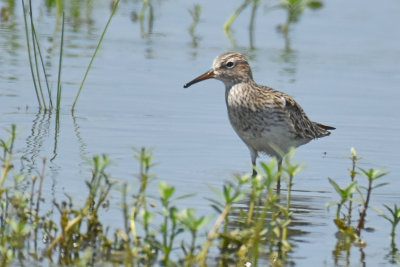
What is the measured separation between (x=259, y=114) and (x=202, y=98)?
2.60m

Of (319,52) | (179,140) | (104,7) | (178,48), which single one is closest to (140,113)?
(179,140)

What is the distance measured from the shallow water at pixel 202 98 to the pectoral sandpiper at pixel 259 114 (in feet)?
1.06

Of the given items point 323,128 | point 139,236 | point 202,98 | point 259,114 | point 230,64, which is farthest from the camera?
point 202,98

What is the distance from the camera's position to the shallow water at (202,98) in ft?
28.6

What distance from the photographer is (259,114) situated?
9703 mm

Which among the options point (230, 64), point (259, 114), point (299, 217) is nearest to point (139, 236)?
point (299, 217)

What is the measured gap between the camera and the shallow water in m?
8.71

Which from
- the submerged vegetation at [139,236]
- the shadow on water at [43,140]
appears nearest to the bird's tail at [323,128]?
the shadow on water at [43,140]

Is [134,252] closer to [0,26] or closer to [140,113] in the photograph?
[140,113]

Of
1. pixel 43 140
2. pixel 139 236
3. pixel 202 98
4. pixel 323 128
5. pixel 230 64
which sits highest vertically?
pixel 230 64

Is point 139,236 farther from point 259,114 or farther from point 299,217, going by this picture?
point 259,114

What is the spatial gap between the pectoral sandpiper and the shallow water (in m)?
0.32

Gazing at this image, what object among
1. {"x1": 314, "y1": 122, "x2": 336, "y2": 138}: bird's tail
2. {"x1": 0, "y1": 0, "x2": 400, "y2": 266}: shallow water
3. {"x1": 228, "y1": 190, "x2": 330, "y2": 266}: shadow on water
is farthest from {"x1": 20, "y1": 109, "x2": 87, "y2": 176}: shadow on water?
{"x1": 314, "y1": 122, "x2": 336, "y2": 138}: bird's tail

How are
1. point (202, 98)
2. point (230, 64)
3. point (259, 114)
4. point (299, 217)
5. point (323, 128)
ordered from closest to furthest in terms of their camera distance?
point (299, 217), point (259, 114), point (230, 64), point (323, 128), point (202, 98)
